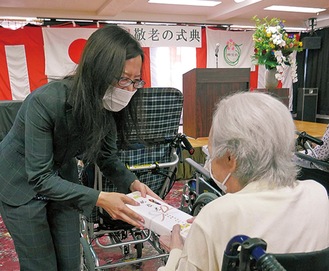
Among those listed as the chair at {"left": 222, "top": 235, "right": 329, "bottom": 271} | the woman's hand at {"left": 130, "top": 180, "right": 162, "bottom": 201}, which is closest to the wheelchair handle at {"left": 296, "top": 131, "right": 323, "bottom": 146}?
the woman's hand at {"left": 130, "top": 180, "right": 162, "bottom": 201}

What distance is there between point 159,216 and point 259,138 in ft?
1.67

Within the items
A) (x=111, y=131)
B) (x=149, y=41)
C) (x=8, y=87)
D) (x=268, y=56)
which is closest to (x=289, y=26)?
(x=149, y=41)

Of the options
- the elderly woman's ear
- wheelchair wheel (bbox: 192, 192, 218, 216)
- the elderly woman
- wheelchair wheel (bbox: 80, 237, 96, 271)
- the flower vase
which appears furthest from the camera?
the flower vase

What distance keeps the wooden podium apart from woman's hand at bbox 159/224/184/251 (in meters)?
2.27

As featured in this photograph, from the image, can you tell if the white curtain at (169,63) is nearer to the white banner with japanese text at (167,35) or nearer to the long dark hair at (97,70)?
the white banner with japanese text at (167,35)

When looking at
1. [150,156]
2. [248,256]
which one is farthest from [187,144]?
[248,256]

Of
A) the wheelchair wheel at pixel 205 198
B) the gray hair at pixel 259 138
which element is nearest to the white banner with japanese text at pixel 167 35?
the wheelchair wheel at pixel 205 198

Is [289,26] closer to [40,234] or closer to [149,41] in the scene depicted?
[149,41]

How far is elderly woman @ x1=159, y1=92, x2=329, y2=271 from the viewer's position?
0.70 metres

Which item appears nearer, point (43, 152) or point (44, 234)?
point (43, 152)

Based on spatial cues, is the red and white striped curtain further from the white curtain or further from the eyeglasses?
the eyeglasses

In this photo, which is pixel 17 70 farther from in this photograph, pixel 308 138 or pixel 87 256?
pixel 308 138

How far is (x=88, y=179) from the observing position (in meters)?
1.76

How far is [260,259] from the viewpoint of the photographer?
509mm
